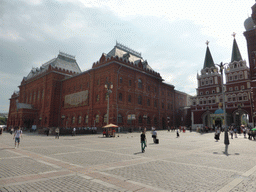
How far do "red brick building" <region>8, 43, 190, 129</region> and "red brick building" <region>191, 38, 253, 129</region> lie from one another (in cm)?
896

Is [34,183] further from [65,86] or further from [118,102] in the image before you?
[65,86]

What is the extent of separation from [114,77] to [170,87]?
2607 centimetres

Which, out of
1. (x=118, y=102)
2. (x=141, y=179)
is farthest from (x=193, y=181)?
(x=118, y=102)

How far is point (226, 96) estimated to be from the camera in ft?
166

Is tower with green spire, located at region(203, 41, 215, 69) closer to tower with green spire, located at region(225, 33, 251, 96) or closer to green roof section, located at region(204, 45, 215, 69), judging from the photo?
green roof section, located at region(204, 45, 215, 69)

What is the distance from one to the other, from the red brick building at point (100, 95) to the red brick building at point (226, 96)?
896 cm

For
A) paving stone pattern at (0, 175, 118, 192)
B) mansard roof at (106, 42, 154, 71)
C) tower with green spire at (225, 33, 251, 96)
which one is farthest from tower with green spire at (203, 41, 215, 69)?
paving stone pattern at (0, 175, 118, 192)

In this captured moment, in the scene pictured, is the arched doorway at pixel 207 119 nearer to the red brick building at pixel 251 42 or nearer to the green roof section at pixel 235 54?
the red brick building at pixel 251 42

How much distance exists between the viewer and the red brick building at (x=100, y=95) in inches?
1563

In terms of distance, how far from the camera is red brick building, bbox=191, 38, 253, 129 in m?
47.5

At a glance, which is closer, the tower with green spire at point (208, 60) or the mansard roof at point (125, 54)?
the mansard roof at point (125, 54)

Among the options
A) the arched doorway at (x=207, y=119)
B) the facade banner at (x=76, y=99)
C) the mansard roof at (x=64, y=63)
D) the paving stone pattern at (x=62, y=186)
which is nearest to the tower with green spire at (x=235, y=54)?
the arched doorway at (x=207, y=119)

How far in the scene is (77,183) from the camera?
515 cm

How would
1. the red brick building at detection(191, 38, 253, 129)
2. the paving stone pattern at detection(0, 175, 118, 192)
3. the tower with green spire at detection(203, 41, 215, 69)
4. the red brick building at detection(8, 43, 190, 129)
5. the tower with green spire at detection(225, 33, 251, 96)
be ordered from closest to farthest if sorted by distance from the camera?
the paving stone pattern at detection(0, 175, 118, 192)
the red brick building at detection(8, 43, 190, 129)
the red brick building at detection(191, 38, 253, 129)
the tower with green spire at detection(225, 33, 251, 96)
the tower with green spire at detection(203, 41, 215, 69)
